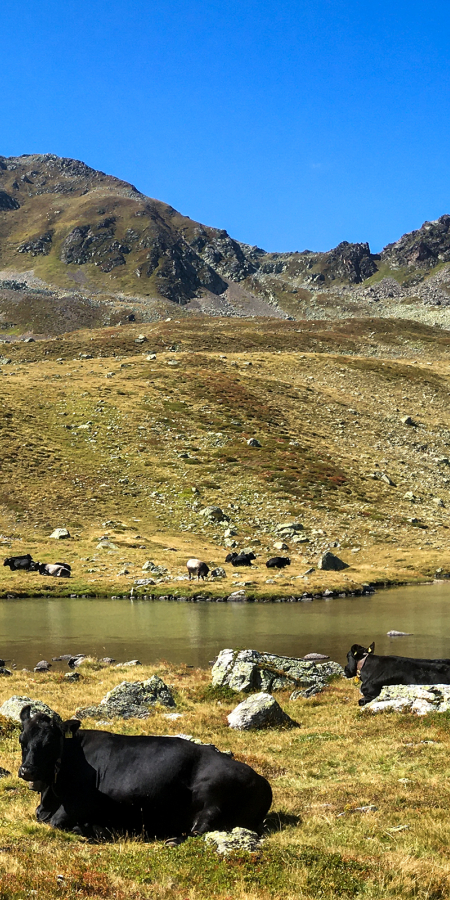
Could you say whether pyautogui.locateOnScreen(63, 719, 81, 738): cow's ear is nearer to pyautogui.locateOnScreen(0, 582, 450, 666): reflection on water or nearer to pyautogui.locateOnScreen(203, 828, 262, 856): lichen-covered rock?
pyautogui.locateOnScreen(203, 828, 262, 856): lichen-covered rock

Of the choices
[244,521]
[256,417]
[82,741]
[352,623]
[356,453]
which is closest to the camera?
[82,741]

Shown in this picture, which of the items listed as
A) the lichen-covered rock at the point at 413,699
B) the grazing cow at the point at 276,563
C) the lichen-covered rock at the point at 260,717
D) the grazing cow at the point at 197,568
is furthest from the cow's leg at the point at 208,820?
the grazing cow at the point at 276,563

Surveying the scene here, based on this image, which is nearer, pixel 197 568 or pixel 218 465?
pixel 197 568

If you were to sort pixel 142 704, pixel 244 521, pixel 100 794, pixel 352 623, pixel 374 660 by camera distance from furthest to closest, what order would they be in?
pixel 244 521
pixel 352 623
pixel 374 660
pixel 142 704
pixel 100 794

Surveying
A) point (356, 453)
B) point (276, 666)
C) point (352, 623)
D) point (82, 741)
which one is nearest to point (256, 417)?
point (356, 453)

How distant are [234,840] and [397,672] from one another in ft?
38.4

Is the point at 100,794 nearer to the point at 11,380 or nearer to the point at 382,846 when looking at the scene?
the point at 382,846

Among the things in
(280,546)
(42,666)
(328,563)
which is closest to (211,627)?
(42,666)

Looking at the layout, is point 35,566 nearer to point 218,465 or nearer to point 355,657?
point 218,465

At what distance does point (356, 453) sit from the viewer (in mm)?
73688

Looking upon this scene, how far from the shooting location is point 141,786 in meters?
9.34

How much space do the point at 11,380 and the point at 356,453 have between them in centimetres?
4107

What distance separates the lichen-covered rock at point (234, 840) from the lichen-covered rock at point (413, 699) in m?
7.81

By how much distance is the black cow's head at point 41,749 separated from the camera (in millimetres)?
9297
